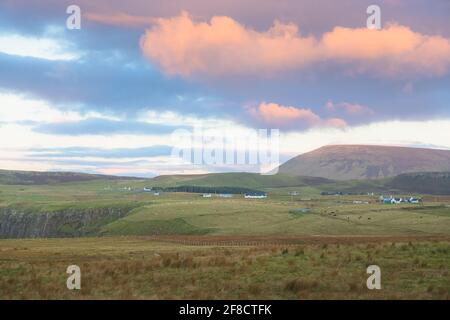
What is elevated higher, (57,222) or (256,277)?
(256,277)

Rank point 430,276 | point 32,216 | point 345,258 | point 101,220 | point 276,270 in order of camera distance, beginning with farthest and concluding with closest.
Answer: point 32,216
point 101,220
point 345,258
point 276,270
point 430,276

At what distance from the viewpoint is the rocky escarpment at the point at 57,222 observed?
163 m

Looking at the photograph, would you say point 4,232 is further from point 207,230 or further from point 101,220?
point 207,230

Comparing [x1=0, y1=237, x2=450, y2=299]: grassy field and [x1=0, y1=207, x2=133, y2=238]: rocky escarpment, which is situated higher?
[x1=0, y1=237, x2=450, y2=299]: grassy field

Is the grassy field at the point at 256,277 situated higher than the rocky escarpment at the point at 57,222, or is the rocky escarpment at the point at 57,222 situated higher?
the grassy field at the point at 256,277

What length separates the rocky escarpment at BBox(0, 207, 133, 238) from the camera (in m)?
163

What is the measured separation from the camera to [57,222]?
171m

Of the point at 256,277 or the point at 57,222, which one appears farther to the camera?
the point at 57,222

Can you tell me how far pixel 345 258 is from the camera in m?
33.6

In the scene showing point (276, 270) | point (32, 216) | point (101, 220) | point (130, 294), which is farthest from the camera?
point (32, 216)

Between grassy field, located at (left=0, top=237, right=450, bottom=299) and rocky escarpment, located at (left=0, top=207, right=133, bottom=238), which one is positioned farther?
rocky escarpment, located at (left=0, top=207, right=133, bottom=238)

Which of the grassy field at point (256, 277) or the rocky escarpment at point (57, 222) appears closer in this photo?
the grassy field at point (256, 277)
